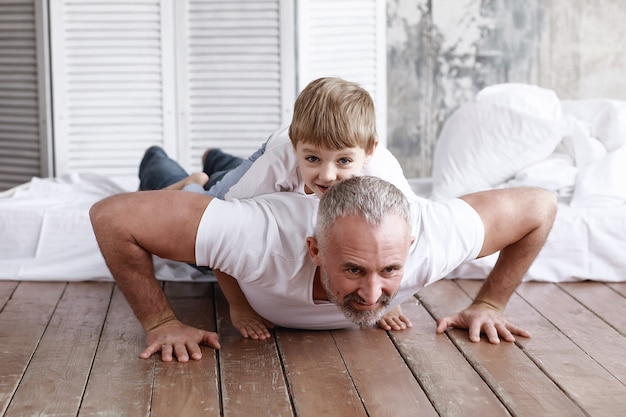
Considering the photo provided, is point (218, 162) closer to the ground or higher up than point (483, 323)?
higher up

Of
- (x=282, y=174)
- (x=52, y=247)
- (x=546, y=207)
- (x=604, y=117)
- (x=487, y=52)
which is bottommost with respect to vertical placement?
(x=52, y=247)

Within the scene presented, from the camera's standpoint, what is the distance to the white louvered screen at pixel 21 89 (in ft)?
15.4

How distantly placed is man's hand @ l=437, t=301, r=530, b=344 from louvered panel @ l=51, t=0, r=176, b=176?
2338 millimetres

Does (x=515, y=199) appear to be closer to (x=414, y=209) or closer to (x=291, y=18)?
(x=414, y=209)

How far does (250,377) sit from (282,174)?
24.0 inches

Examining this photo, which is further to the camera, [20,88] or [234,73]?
[20,88]

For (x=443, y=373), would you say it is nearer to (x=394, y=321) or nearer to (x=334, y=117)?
(x=394, y=321)

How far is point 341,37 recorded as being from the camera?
4.57 metres

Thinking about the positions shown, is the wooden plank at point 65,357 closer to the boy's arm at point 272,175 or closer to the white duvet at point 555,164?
the boy's arm at point 272,175

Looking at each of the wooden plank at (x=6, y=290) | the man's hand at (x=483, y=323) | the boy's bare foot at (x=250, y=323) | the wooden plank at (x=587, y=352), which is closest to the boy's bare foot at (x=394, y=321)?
the man's hand at (x=483, y=323)

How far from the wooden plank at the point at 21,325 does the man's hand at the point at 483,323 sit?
3.83 feet

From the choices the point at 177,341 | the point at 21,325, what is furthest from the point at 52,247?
the point at 177,341

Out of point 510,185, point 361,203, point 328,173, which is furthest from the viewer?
point 510,185

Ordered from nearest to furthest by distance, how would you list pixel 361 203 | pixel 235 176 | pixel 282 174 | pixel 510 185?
pixel 361 203, pixel 282 174, pixel 235 176, pixel 510 185
